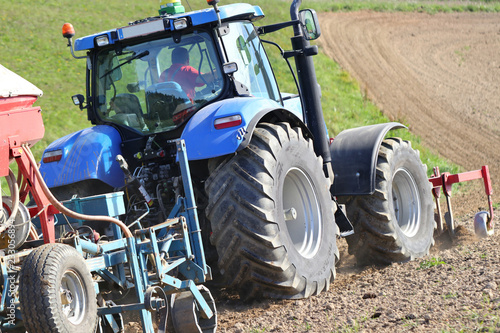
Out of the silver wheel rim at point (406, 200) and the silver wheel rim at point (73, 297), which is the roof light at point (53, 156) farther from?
the silver wheel rim at point (406, 200)

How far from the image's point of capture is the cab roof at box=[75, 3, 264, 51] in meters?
5.07

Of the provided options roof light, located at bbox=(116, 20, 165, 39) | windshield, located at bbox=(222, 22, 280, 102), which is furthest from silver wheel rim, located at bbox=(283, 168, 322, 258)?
roof light, located at bbox=(116, 20, 165, 39)

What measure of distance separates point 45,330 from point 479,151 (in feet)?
40.0

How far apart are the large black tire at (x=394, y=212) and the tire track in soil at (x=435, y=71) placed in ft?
11.0

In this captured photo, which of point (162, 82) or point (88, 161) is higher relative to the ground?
point (162, 82)

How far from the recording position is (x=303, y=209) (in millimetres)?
→ 5219

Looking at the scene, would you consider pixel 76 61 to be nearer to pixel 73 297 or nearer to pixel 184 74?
pixel 184 74

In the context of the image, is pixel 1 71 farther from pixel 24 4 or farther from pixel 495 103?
pixel 24 4

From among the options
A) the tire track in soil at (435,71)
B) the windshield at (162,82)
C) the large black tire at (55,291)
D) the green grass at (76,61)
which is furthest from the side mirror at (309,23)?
the green grass at (76,61)

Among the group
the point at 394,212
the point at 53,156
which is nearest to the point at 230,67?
the point at 53,156

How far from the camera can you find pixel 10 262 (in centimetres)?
345

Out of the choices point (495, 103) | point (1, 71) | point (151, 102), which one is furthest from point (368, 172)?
point (495, 103)

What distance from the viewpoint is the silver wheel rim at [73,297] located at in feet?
11.2

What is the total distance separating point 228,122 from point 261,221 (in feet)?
2.45
